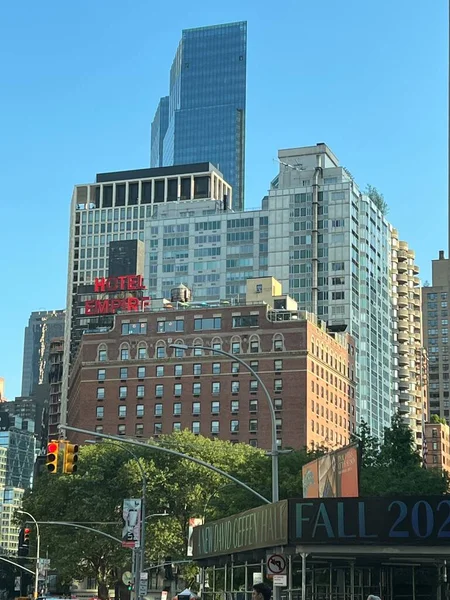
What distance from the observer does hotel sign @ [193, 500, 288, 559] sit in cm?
2945

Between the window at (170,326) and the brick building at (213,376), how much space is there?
131 mm

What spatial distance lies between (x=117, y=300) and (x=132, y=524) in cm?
11576

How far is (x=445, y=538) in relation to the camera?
27844 millimetres

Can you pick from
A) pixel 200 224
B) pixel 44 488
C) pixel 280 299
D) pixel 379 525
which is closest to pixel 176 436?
pixel 44 488

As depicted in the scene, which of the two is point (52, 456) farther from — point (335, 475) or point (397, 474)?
point (397, 474)

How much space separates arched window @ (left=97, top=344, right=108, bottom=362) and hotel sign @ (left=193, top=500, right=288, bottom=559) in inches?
4287

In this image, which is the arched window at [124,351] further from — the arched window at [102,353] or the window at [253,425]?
the window at [253,425]

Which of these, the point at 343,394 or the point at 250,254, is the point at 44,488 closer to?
the point at 343,394

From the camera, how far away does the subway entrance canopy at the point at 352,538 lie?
28.1 meters

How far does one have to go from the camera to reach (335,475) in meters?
33.5

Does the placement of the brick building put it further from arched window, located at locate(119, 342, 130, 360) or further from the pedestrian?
the pedestrian

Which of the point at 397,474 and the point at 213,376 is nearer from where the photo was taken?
the point at 397,474

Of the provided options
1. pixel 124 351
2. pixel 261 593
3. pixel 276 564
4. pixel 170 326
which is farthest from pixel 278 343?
pixel 261 593

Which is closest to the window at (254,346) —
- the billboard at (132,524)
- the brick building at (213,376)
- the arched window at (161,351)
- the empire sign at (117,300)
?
A: the brick building at (213,376)
